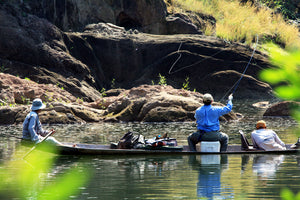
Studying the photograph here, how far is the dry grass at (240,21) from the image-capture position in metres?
35.5

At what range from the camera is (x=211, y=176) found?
884 centimetres

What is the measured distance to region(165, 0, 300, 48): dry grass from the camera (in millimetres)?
35500

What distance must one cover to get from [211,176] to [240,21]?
94.1ft

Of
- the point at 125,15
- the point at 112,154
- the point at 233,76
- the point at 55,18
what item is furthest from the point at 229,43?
the point at 112,154

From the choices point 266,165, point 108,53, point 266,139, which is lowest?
point 266,165

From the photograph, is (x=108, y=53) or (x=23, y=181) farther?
(x=108, y=53)

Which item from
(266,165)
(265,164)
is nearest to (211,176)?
(266,165)

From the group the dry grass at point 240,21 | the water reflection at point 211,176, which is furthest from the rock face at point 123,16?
the water reflection at point 211,176

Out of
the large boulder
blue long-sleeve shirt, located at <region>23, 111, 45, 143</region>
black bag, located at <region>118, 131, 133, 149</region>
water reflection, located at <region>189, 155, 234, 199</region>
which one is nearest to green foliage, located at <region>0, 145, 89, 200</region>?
blue long-sleeve shirt, located at <region>23, 111, 45, 143</region>

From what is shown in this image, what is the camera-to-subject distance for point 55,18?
33.6 meters

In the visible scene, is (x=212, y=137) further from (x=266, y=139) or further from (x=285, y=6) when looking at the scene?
(x=285, y=6)

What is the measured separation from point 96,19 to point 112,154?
25.8 m

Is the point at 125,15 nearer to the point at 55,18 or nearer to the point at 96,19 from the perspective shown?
the point at 96,19

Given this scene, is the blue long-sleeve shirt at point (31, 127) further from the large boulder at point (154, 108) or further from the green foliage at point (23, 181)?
the large boulder at point (154, 108)
